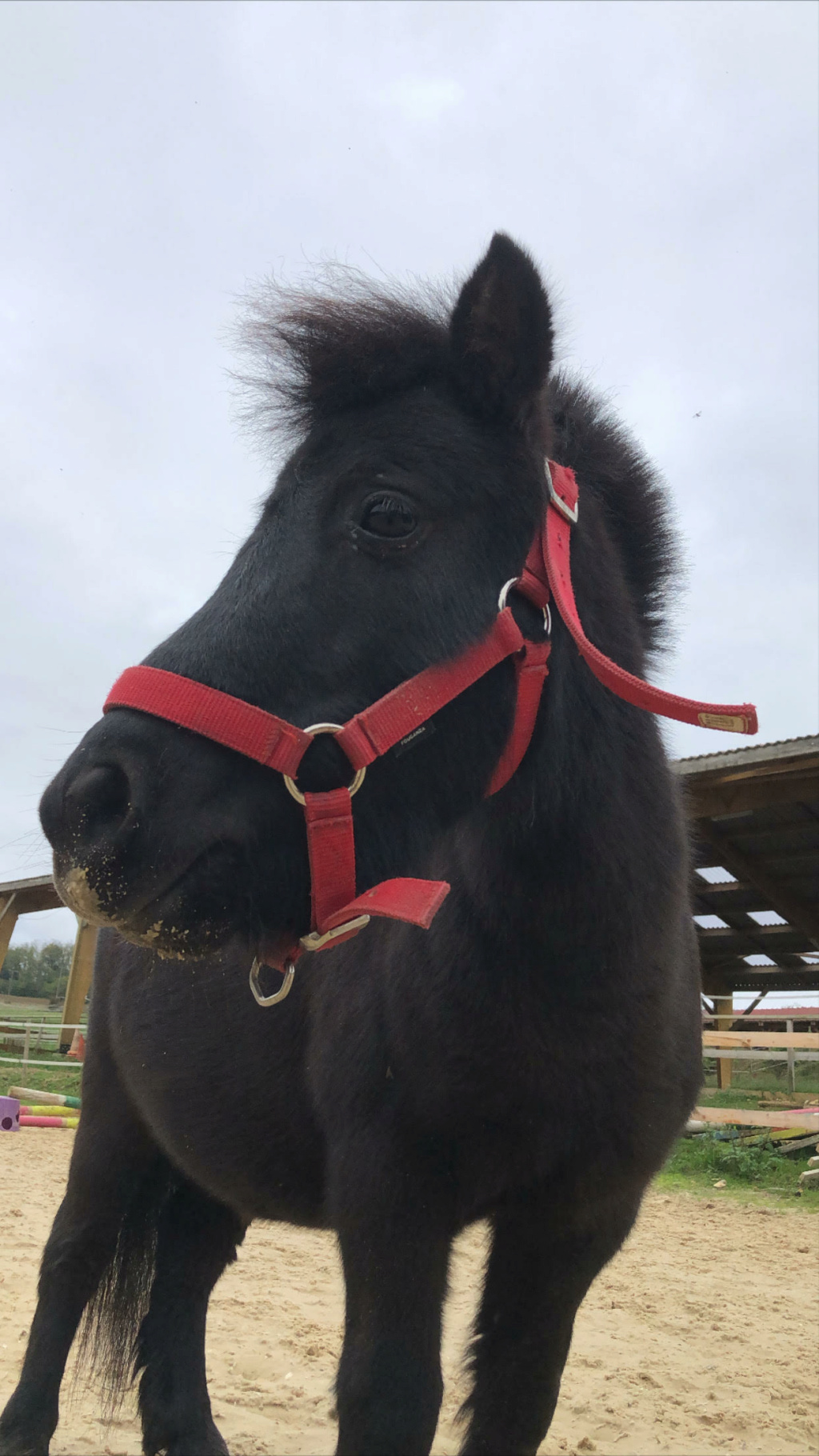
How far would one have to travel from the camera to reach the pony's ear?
1725mm

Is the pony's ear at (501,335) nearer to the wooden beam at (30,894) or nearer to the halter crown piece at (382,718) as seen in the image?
the halter crown piece at (382,718)

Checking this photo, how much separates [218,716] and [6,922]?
52.6 ft

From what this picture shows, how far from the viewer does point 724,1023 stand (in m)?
14.7

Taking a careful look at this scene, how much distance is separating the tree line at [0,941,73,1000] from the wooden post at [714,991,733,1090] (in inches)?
980

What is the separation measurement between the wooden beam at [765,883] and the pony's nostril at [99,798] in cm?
1081

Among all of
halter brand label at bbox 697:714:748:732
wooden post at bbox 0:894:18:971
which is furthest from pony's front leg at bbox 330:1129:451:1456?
wooden post at bbox 0:894:18:971

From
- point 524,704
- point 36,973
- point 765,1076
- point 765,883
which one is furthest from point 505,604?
point 36,973

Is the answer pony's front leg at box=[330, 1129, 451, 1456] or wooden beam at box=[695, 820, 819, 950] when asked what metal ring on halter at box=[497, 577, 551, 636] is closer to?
pony's front leg at box=[330, 1129, 451, 1456]

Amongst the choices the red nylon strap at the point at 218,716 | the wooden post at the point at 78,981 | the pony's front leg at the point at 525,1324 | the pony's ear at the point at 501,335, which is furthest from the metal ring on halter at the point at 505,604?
the wooden post at the point at 78,981

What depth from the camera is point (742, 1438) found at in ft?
11.4

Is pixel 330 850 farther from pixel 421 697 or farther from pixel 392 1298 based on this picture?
pixel 392 1298

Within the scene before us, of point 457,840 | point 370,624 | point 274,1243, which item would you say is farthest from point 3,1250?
point 370,624

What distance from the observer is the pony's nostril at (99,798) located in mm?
1476

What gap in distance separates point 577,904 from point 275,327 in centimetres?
123
